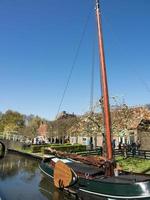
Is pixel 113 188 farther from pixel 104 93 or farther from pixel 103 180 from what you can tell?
pixel 104 93

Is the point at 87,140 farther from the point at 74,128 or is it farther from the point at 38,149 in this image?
the point at 38,149

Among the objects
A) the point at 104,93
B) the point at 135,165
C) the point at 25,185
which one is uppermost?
the point at 104,93

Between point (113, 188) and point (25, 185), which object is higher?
point (113, 188)

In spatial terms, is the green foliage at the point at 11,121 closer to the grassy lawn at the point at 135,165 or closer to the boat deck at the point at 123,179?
the grassy lawn at the point at 135,165

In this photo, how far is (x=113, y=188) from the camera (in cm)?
1727

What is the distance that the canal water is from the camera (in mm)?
20922

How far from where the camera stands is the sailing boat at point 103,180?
16.8m

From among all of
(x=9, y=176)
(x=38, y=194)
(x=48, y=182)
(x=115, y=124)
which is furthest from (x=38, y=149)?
(x=38, y=194)

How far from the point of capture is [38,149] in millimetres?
47625

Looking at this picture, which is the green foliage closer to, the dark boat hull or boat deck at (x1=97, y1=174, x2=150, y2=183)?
the dark boat hull

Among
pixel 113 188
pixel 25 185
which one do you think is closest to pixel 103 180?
pixel 113 188

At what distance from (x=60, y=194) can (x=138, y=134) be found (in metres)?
23.5

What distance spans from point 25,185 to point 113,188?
10.2 m

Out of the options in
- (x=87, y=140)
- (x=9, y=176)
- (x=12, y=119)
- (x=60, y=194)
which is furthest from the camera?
(x=12, y=119)
